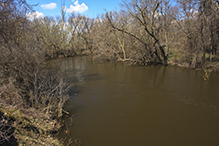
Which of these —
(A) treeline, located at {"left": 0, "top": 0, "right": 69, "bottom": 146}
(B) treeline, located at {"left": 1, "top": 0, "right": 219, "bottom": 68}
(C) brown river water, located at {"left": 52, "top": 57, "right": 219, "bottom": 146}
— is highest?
(B) treeline, located at {"left": 1, "top": 0, "right": 219, "bottom": 68}

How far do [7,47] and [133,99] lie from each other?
6041mm

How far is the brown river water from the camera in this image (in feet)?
14.6

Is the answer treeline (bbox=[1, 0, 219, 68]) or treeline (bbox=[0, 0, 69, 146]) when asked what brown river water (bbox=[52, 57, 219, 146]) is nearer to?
treeline (bbox=[0, 0, 69, 146])

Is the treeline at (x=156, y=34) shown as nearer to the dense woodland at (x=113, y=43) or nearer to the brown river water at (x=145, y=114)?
the dense woodland at (x=113, y=43)

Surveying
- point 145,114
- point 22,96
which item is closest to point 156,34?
point 145,114

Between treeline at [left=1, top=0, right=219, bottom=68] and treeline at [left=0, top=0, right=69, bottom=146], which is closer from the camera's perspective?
treeline at [left=0, top=0, right=69, bottom=146]

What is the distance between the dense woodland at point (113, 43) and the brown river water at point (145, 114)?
1.23 metres

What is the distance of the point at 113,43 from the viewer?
19625 mm

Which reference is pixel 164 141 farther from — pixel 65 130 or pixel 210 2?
pixel 210 2

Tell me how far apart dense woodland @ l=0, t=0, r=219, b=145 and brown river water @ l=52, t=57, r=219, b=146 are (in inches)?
48.5

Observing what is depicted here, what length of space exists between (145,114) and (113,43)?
15000 millimetres

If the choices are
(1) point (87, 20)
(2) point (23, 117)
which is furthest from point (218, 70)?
(1) point (87, 20)

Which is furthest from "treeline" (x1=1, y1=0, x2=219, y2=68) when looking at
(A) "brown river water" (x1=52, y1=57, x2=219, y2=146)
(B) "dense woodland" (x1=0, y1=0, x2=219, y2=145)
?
(A) "brown river water" (x1=52, y1=57, x2=219, y2=146)

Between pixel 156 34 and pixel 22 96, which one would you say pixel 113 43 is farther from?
pixel 22 96
